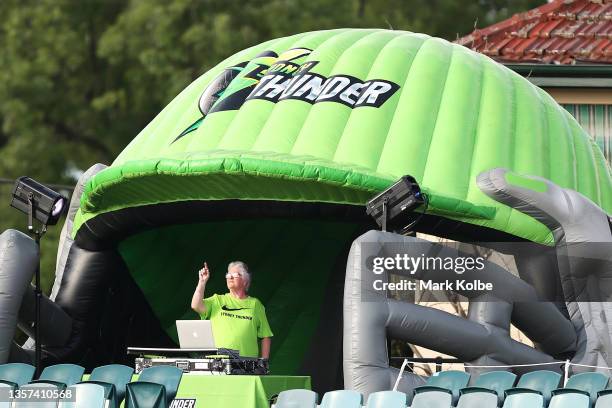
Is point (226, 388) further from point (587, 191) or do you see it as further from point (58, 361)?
point (587, 191)

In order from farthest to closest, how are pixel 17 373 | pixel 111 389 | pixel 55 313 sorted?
1. pixel 55 313
2. pixel 17 373
3. pixel 111 389

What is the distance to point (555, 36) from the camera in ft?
65.2

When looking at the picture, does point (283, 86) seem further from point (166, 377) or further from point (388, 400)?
point (388, 400)

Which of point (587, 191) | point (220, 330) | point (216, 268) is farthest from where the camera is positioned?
point (216, 268)

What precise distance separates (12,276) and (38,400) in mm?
2312

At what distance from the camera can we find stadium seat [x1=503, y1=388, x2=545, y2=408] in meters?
10.4

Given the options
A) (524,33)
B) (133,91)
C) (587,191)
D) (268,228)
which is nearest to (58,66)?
(133,91)

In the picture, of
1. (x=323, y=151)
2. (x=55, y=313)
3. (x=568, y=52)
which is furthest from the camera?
(x=568, y=52)

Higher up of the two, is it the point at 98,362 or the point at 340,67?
the point at 340,67

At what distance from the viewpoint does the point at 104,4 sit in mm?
33000

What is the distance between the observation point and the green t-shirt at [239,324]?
13.0 m

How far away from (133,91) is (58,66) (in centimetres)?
165

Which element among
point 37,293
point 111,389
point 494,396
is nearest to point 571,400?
point 494,396

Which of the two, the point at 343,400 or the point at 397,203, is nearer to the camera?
the point at 343,400
